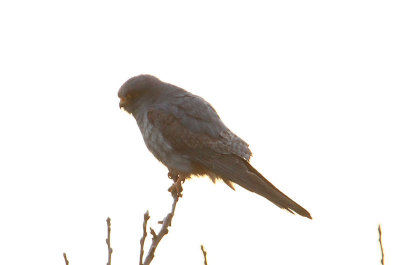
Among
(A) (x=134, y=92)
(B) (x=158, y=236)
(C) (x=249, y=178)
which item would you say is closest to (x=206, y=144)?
(C) (x=249, y=178)

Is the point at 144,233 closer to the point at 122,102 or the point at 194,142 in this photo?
the point at 194,142

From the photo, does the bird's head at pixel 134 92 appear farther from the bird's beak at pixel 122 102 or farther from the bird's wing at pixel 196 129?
the bird's wing at pixel 196 129

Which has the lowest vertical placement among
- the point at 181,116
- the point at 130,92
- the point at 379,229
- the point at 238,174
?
the point at 379,229

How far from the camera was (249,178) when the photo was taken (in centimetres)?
597

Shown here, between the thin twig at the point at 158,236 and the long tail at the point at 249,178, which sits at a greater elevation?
the long tail at the point at 249,178

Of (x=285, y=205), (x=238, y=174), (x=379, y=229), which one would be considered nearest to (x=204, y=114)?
(x=238, y=174)

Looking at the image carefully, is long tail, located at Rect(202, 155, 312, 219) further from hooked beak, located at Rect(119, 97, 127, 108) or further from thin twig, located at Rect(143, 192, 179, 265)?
thin twig, located at Rect(143, 192, 179, 265)

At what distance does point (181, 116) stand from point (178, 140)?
0.26 meters

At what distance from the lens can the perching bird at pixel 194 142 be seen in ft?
20.4

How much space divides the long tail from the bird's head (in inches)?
46.1

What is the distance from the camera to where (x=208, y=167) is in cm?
629

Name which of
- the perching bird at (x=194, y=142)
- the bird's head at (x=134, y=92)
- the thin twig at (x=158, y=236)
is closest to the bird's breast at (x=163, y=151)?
the perching bird at (x=194, y=142)

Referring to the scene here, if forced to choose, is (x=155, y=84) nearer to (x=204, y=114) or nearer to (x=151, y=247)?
(x=204, y=114)

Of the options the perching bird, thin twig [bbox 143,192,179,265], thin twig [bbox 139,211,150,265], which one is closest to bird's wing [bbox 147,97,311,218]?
the perching bird
